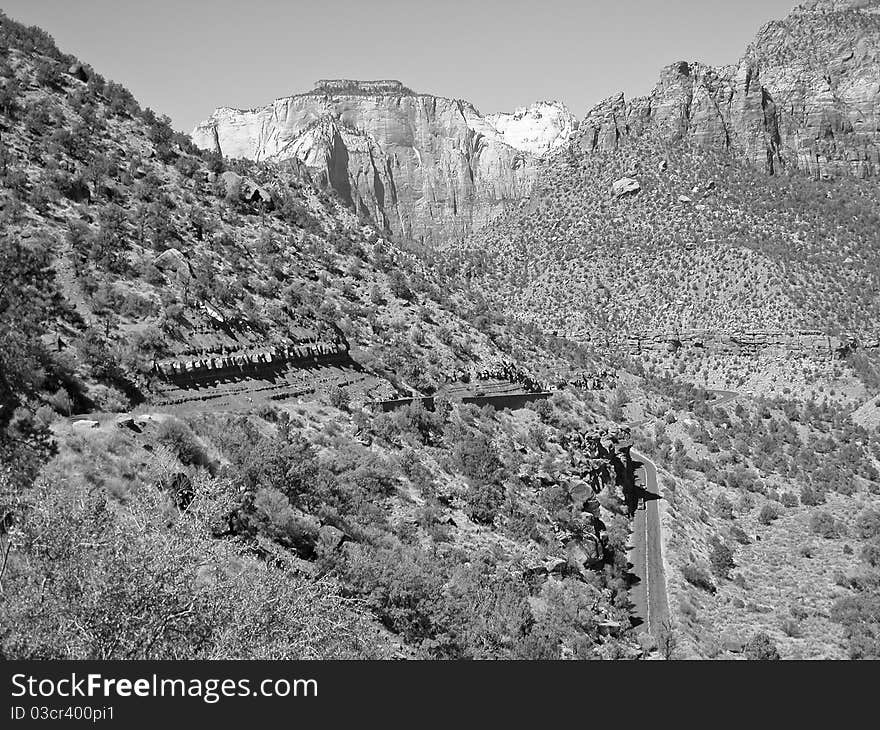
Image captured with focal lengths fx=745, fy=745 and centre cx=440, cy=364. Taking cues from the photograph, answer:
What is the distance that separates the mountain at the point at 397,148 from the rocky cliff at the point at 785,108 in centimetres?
3514

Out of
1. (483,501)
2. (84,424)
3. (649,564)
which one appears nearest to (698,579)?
(649,564)

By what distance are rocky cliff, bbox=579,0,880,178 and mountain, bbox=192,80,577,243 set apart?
35.1m

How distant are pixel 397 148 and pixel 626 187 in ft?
199

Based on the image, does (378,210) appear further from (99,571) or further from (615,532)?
(99,571)

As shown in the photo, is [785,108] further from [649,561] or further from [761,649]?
[761,649]

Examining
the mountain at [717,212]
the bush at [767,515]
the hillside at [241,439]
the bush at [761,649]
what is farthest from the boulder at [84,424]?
the mountain at [717,212]

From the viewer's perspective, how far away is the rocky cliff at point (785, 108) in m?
88.6

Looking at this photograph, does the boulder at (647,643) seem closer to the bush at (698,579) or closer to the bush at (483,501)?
the bush at (483,501)

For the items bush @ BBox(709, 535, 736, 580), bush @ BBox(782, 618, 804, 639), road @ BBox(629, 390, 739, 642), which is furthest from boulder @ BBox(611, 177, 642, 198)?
bush @ BBox(782, 618, 804, 639)

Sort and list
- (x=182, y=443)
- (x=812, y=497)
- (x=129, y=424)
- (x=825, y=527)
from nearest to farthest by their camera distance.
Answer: (x=182, y=443), (x=129, y=424), (x=825, y=527), (x=812, y=497)

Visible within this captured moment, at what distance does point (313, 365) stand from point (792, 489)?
24768 millimetres

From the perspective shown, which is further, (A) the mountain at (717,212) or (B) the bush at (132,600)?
(A) the mountain at (717,212)

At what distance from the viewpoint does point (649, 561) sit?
26859 mm

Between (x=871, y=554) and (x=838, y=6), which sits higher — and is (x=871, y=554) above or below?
below
